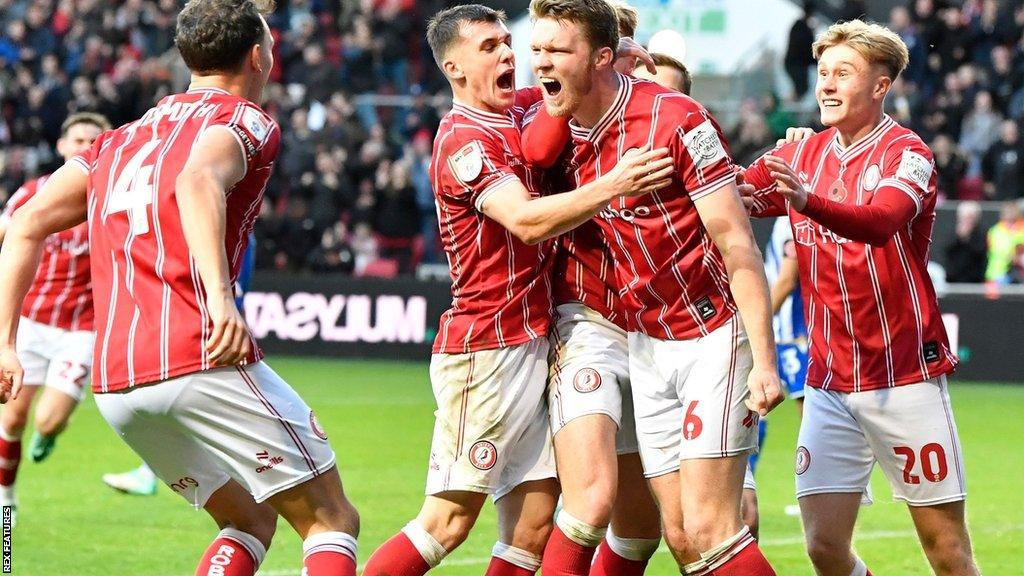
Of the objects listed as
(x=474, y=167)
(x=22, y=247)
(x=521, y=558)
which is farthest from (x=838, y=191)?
(x=22, y=247)

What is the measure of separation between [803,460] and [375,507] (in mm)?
4405

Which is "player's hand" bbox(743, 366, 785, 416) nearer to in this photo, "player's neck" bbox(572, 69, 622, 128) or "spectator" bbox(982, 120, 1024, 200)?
"player's neck" bbox(572, 69, 622, 128)

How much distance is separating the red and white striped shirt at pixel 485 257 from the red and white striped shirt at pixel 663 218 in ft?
0.99

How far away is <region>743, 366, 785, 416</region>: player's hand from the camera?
16.6 ft

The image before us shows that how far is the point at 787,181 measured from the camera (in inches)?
201

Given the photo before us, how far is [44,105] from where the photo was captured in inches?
953

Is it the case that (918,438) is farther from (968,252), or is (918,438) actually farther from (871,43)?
(968,252)

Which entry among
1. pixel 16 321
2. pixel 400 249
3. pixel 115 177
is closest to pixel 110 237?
pixel 115 177

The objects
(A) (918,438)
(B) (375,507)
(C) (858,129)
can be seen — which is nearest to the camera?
(A) (918,438)

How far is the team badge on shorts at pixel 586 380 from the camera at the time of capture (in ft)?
18.3

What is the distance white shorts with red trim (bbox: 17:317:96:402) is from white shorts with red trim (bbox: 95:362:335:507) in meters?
4.58

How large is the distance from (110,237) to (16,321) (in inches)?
21.3

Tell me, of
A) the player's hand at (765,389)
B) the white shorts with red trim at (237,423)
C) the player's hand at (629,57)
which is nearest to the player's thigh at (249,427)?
the white shorts with red trim at (237,423)

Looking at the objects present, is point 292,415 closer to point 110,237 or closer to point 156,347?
point 156,347
